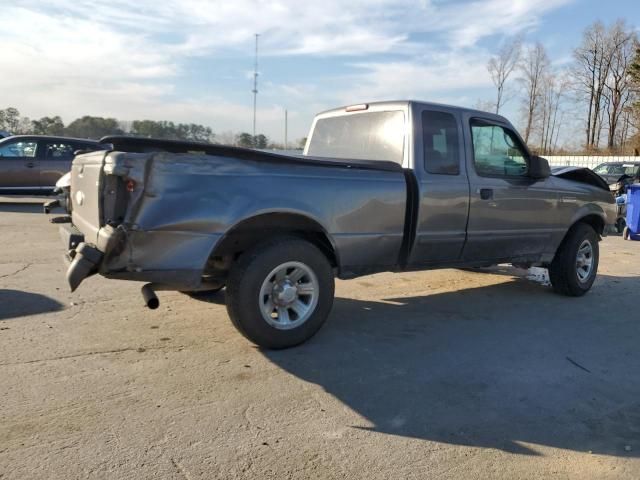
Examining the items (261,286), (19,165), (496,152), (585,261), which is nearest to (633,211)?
(585,261)

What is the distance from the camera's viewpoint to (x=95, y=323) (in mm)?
5004

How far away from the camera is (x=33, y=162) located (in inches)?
551

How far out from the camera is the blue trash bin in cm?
1215

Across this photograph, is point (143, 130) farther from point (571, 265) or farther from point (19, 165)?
point (571, 265)

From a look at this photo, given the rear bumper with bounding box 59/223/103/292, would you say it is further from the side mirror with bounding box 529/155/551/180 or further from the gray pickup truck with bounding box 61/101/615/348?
the side mirror with bounding box 529/155/551/180

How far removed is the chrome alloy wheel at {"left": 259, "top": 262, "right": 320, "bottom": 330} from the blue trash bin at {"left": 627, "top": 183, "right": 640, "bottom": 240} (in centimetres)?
1026

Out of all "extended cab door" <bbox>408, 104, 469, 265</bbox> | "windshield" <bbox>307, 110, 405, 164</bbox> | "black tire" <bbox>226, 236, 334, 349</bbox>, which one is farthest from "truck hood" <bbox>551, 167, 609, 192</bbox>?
"black tire" <bbox>226, 236, 334, 349</bbox>

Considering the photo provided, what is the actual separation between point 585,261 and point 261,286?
4.67m

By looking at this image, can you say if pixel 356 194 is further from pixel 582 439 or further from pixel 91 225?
pixel 582 439

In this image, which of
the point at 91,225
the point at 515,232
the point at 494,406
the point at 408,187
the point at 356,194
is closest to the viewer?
the point at 494,406

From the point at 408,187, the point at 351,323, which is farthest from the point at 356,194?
the point at 351,323

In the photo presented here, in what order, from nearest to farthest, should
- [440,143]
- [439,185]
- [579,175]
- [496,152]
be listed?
[439,185]
[440,143]
[496,152]
[579,175]

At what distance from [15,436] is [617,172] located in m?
24.1

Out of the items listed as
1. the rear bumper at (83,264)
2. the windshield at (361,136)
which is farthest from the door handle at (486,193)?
the rear bumper at (83,264)
